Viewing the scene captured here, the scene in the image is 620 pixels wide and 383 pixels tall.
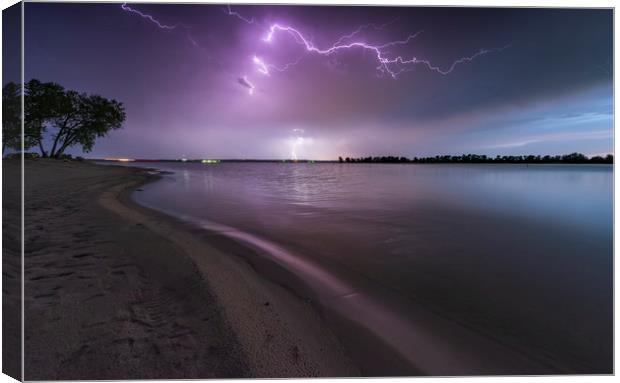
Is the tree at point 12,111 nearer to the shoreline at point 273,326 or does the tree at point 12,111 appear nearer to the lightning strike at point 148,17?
the lightning strike at point 148,17

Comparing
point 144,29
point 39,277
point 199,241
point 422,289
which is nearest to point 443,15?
point 422,289

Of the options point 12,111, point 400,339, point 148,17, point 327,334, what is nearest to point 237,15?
point 148,17

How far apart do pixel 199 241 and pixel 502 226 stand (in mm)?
7169

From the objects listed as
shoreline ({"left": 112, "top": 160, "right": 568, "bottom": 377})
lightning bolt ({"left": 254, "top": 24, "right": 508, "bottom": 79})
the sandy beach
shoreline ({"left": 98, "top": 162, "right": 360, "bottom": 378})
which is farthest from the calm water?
lightning bolt ({"left": 254, "top": 24, "right": 508, "bottom": 79})

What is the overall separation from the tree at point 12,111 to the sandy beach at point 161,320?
329 millimetres

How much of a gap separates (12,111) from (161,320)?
2.76 metres

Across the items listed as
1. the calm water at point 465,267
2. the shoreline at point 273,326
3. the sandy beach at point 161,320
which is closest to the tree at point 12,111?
the sandy beach at point 161,320

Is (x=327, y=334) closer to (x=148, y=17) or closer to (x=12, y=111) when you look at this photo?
(x=12, y=111)

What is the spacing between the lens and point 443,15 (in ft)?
11.7

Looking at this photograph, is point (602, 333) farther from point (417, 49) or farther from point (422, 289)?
point (417, 49)

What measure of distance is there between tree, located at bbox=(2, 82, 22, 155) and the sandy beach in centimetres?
33

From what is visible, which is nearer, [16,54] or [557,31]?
[16,54]

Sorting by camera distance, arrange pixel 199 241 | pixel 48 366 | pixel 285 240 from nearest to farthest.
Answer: pixel 48 366 → pixel 199 241 → pixel 285 240

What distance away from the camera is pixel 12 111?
108 inches
